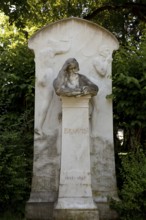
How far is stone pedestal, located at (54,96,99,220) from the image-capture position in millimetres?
Answer: 7379

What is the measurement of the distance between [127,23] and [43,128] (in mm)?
9538

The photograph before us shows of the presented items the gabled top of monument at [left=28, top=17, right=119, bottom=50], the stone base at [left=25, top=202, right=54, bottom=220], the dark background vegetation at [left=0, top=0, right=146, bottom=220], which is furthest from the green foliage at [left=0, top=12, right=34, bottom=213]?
the gabled top of monument at [left=28, top=17, right=119, bottom=50]

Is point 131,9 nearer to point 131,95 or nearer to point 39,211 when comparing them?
point 131,95

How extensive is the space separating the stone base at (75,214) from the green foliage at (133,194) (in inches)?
24.6

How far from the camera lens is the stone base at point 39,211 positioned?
776cm

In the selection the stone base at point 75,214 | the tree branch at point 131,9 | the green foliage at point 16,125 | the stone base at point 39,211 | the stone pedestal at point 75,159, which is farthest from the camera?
the tree branch at point 131,9

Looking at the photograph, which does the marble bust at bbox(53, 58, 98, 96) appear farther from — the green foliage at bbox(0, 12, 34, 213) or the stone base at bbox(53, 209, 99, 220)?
the stone base at bbox(53, 209, 99, 220)

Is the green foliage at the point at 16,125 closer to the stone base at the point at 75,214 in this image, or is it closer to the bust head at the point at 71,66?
the stone base at the point at 75,214

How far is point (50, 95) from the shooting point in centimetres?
817

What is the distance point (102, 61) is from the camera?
8297mm

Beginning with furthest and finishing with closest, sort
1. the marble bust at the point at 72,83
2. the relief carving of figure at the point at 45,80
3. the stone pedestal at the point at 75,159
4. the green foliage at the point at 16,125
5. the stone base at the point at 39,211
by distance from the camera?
the relief carving of figure at the point at 45,80
the stone base at the point at 39,211
the green foliage at the point at 16,125
the marble bust at the point at 72,83
the stone pedestal at the point at 75,159

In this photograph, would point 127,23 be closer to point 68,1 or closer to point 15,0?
point 68,1

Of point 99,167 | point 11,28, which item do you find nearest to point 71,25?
point 99,167

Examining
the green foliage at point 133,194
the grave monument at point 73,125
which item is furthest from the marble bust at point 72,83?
the green foliage at point 133,194
